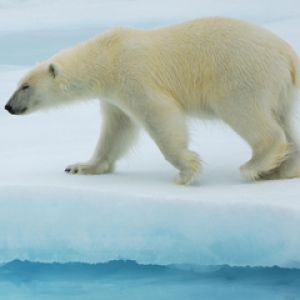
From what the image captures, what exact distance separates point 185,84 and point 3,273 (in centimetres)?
130

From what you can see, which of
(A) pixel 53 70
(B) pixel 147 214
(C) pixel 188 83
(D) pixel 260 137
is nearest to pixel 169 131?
(C) pixel 188 83

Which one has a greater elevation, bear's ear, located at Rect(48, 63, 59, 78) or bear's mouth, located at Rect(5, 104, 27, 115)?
bear's ear, located at Rect(48, 63, 59, 78)

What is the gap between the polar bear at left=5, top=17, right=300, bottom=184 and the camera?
13.3ft

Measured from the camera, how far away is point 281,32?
957cm

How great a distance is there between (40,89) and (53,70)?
0.12m

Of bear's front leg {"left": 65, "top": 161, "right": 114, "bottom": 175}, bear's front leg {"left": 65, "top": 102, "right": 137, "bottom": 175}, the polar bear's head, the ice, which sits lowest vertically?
the ice

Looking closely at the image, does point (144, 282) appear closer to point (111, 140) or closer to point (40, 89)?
point (111, 140)

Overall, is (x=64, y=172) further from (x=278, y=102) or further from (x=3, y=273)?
(x=278, y=102)

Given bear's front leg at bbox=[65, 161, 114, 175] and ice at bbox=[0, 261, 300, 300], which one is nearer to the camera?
ice at bbox=[0, 261, 300, 300]

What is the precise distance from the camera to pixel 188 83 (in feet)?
13.7

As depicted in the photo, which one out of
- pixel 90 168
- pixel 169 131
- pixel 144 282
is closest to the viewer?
pixel 144 282

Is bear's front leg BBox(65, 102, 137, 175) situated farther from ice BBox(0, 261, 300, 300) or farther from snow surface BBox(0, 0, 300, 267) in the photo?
ice BBox(0, 261, 300, 300)

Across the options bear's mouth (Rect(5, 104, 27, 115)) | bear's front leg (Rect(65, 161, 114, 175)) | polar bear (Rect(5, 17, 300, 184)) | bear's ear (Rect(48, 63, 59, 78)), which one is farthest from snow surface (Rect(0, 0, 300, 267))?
bear's ear (Rect(48, 63, 59, 78))

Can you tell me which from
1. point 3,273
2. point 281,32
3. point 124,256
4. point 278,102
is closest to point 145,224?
point 124,256
